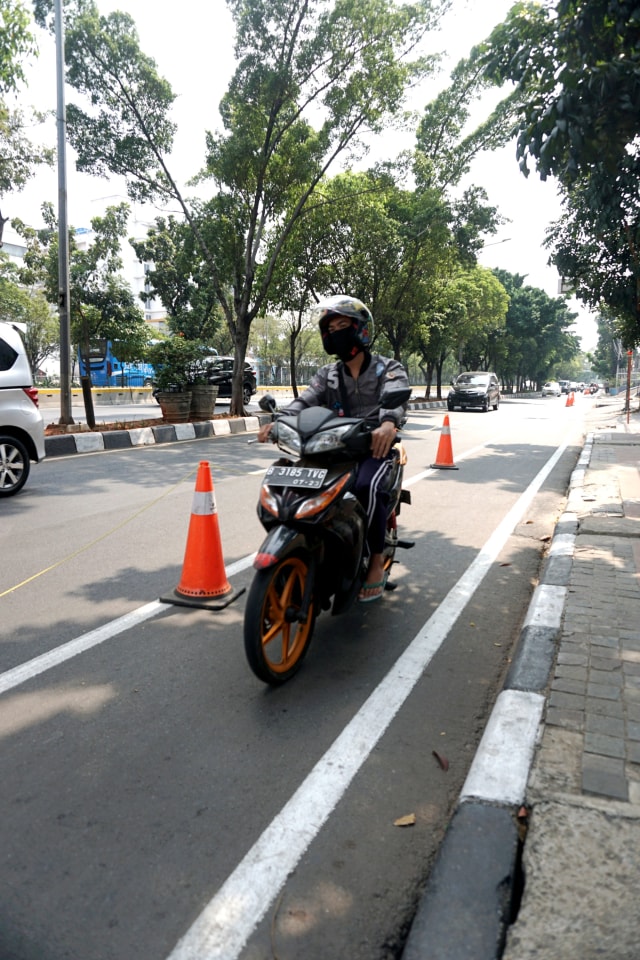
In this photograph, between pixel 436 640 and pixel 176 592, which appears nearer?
pixel 436 640

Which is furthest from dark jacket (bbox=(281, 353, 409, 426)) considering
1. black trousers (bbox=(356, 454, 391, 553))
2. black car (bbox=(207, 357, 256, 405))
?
black car (bbox=(207, 357, 256, 405))

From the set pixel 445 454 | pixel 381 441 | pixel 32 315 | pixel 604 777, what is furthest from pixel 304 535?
pixel 32 315

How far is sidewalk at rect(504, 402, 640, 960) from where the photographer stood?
5.26ft

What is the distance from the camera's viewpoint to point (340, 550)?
3.33 metres

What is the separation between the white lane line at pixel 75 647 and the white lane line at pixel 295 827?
4.80ft

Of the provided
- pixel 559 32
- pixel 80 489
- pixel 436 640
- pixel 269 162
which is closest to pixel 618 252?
pixel 269 162

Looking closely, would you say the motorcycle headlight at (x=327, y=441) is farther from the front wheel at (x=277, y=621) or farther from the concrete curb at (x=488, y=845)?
the concrete curb at (x=488, y=845)

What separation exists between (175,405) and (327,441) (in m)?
12.6

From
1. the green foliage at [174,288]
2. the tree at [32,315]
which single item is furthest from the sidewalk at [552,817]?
the tree at [32,315]

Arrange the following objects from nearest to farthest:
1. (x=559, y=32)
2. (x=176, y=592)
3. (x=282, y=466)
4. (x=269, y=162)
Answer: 1. (x=282, y=466)
2. (x=176, y=592)
3. (x=559, y=32)
4. (x=269, y=162)

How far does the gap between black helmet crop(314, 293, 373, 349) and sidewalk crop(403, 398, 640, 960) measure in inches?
71.4

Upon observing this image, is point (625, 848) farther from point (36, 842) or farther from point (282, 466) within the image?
point (282, 466)

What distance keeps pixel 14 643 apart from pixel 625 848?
2918 mm

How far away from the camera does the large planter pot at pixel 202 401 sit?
Answer: 1572cm
